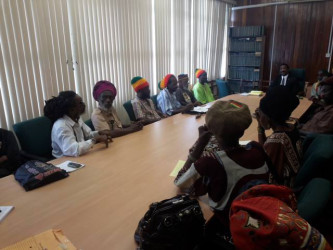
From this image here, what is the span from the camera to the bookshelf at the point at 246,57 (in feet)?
20.0

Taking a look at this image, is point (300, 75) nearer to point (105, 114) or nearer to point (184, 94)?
point (184, 94)

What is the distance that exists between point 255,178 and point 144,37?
3541mm

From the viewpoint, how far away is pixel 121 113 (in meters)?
4.06

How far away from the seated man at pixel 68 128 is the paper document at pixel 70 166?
5.9 inches

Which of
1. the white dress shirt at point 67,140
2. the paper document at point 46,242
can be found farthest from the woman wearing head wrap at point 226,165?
the white dress shirt at point 67,140

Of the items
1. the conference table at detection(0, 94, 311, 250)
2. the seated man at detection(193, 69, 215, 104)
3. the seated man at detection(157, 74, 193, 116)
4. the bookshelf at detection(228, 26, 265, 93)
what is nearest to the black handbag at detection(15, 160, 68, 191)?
the conference table at detection(0, 94, 311, 250)

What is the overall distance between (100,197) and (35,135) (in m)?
1.39

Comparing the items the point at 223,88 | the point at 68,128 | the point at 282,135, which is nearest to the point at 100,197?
the point at 68,128

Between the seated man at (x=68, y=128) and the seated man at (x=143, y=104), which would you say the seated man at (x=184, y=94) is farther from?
the seated man at (x=68, y=128)

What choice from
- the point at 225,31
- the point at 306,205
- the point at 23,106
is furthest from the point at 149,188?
the point at 225,31

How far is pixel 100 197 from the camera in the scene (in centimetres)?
146

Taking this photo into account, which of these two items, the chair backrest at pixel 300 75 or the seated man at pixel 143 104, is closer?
the seated man at pixel 143 104

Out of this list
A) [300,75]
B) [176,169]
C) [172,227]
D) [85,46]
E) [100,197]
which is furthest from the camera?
[300,75]

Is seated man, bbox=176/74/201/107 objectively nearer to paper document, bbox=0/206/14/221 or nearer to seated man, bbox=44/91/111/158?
seated man, bbox=44/91/111/158
